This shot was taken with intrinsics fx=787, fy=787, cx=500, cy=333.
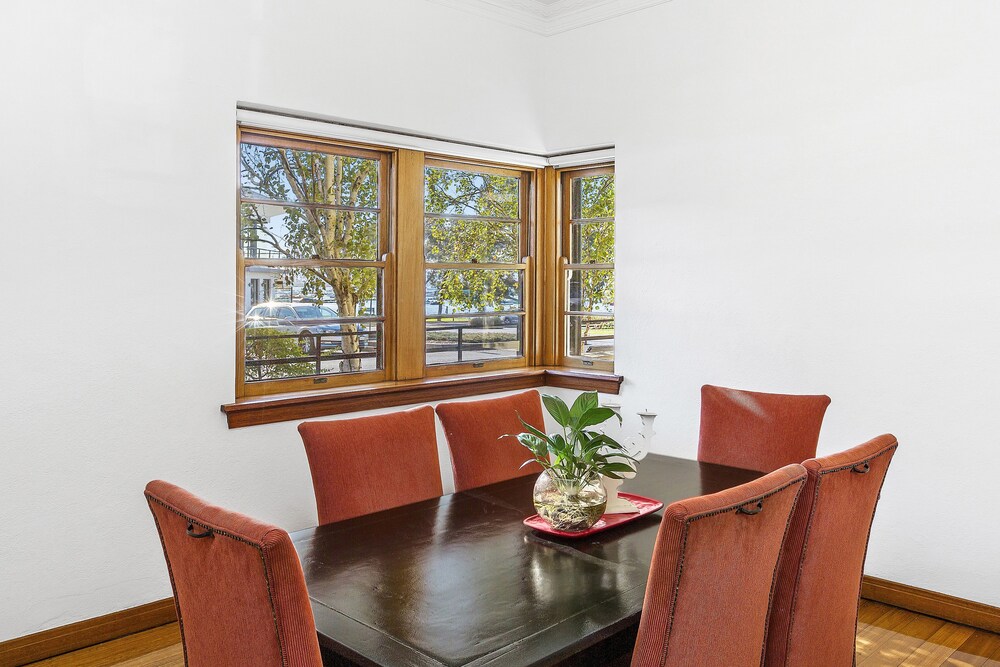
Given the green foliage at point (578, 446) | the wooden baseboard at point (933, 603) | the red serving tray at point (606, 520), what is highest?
the green foliage at point (578, 446)

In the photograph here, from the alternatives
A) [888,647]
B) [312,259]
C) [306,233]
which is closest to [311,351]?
[312,259]

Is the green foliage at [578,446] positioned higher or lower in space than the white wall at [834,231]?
lower

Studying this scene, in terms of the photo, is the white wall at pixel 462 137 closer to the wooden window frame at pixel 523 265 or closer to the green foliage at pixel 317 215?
the green foliage at pixel 317 215

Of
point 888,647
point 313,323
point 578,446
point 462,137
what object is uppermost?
point 462,137

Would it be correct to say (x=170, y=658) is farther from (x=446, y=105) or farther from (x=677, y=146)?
(x=677, y=146)

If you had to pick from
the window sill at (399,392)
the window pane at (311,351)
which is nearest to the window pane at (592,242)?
the window sill at (399,392)

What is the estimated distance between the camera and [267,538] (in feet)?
4.01

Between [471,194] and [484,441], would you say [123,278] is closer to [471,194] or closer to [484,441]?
[484,441]

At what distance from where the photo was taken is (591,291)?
14.7ft

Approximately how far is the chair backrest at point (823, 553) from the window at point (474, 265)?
2.52 metres

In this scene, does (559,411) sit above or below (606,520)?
above

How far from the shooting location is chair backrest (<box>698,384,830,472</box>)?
2.79 meters

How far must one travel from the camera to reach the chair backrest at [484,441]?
8.79ft

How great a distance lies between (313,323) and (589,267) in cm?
165
